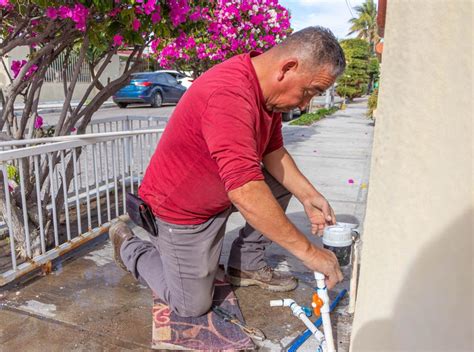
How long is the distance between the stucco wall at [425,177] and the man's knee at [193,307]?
142cm

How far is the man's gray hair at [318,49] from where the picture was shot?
7.38ft

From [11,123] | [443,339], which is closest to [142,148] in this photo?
[11,123]

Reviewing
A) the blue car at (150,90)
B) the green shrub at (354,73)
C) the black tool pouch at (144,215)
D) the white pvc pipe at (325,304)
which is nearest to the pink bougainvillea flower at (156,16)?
the black tool pouch at (144,215)

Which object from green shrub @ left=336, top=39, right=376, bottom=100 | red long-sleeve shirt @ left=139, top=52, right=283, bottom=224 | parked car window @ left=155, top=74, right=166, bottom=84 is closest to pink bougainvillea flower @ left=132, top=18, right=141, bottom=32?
red long-sleeve shirt @ left=139, top=52, right=283, bottom=224

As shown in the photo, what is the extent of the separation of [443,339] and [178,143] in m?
1.60

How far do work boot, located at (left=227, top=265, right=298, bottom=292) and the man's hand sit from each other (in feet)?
1.91

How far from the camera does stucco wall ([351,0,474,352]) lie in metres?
1.30

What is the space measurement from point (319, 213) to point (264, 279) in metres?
0.71

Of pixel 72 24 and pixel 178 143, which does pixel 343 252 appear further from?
pixel 72 24

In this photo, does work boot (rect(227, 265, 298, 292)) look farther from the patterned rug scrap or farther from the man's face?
the man's face

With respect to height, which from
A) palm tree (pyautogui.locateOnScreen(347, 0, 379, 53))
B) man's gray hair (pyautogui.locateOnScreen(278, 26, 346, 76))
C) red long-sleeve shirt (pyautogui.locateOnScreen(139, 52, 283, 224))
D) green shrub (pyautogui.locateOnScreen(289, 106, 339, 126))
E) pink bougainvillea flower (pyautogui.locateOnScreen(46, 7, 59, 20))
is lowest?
green shrub (pyautogui.locateOnScreen(289, 106, 339, 126))

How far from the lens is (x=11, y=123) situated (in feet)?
12.8

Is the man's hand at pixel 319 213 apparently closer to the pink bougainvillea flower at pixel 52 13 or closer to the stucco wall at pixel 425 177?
the stucco wall at pixel 425 177

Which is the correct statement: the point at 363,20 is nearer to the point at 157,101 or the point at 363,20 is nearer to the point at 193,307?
the point at 157,101
